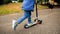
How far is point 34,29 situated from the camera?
5.93m

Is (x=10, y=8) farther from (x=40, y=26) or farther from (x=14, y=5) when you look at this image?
(x=40, y=26)

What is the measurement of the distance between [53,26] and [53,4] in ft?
10.4

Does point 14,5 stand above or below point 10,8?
above

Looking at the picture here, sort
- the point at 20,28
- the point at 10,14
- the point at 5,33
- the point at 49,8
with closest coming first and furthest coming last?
the point at 5,33 → the point at 20,28 → the point at 10,14 → the point at 49,8

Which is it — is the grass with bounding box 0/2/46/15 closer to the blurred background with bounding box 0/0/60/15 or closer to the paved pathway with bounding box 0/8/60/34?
the blurred background with bounding box 0/0/60/15

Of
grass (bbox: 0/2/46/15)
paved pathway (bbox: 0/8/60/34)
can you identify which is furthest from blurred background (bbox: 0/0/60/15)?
paved pathway (bbox: 0/8/60/34)

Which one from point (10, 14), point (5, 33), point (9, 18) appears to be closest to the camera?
point (5, 33)

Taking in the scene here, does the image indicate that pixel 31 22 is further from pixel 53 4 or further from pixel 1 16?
pixel 53 4

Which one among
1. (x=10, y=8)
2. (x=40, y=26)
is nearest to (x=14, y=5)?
(x=10, y=8)

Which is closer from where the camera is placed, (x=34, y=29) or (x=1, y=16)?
(x=34, y=29)

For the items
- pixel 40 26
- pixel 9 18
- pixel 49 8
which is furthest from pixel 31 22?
pixel 49 8

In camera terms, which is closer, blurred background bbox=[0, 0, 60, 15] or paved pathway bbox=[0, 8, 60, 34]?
paved pathway bbox=[0, 8, 60, 34]

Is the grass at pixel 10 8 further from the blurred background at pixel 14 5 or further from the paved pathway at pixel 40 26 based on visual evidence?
the paved pathway at pixel 40 26

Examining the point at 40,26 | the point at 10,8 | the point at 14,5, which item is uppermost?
the point at 14,5
